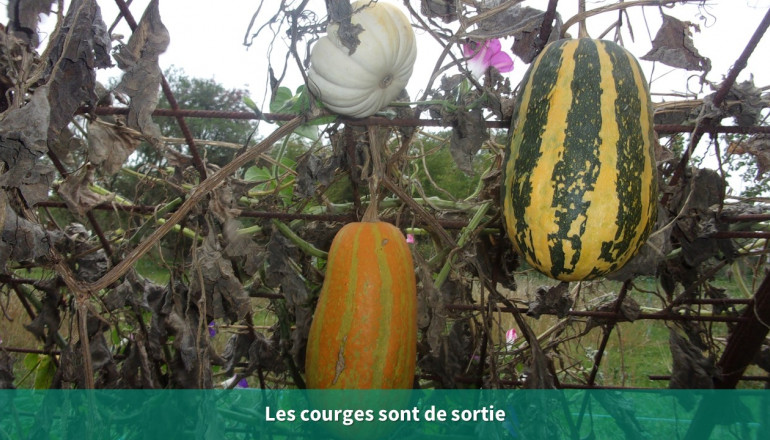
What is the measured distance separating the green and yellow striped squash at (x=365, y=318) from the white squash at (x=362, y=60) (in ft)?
0.85

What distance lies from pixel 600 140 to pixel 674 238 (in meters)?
0.58

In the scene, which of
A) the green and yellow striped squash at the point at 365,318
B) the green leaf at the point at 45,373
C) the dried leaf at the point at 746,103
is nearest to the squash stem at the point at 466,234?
the green and yellow striped squash at the point at 365,318

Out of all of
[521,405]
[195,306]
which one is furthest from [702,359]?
[195,306]

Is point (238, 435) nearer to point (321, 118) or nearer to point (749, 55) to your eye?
point (321, 118)

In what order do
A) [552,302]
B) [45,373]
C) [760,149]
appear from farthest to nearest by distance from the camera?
[45,373] < [552,302] < [760,149]

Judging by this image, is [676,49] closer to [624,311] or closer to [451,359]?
[624,311]

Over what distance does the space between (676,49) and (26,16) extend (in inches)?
44.8

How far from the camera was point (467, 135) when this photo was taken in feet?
3.27

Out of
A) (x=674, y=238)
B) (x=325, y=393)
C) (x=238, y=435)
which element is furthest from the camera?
(x=238, y=435)

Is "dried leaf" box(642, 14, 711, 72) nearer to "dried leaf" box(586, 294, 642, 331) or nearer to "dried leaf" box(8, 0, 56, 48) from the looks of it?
"dried leaf" box(586, 294, 642, 331)

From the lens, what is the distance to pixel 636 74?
3.07ft

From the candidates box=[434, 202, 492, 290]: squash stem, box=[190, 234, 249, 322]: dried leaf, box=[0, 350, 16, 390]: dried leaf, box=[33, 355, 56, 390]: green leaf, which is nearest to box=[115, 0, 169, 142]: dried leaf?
box=[190, 234, 249, 322]: dried leaf

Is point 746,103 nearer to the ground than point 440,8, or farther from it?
nearer to the ground

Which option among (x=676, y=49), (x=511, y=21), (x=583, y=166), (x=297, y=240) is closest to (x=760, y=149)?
(x=676, y=49)
